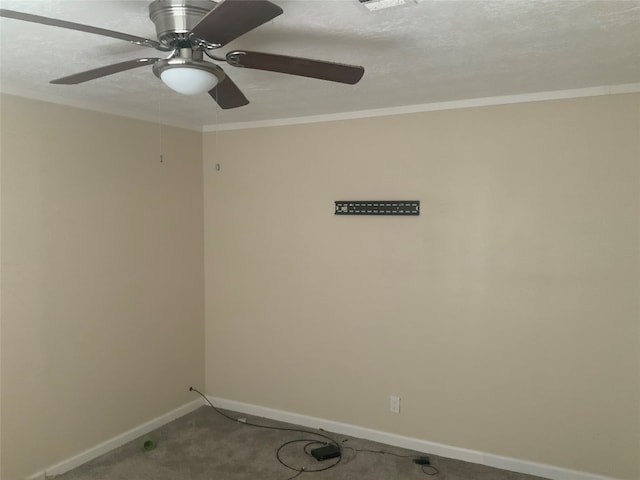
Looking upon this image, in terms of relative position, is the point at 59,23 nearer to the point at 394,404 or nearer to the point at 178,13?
the point at 178,13

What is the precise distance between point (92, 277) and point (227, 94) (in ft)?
6.09

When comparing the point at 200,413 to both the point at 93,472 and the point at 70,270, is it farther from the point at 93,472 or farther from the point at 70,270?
the point at 70,270

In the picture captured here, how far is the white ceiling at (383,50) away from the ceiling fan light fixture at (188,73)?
26cm

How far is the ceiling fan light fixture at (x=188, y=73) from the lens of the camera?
5.43 ft

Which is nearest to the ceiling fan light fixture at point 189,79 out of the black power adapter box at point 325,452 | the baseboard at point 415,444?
the black power adapter box at point 325,452

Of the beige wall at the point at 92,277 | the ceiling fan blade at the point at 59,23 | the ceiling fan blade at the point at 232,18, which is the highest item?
the ceiling fan blade at the point at 59,23

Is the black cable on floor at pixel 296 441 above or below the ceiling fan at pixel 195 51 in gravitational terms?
below

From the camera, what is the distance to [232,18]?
137 centimetres

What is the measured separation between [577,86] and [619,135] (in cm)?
38

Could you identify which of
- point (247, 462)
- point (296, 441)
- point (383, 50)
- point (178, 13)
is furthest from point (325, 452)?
point (178, 13)

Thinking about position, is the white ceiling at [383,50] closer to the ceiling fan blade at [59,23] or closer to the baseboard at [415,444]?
the ceiling fan blade at [59,23]

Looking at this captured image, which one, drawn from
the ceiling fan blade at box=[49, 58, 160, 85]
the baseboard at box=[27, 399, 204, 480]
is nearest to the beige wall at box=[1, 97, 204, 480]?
the baseboard at box=[27, 399, 204, 480]

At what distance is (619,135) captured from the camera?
9.27 feet

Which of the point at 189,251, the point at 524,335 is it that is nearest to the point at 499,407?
the point at 524,335
